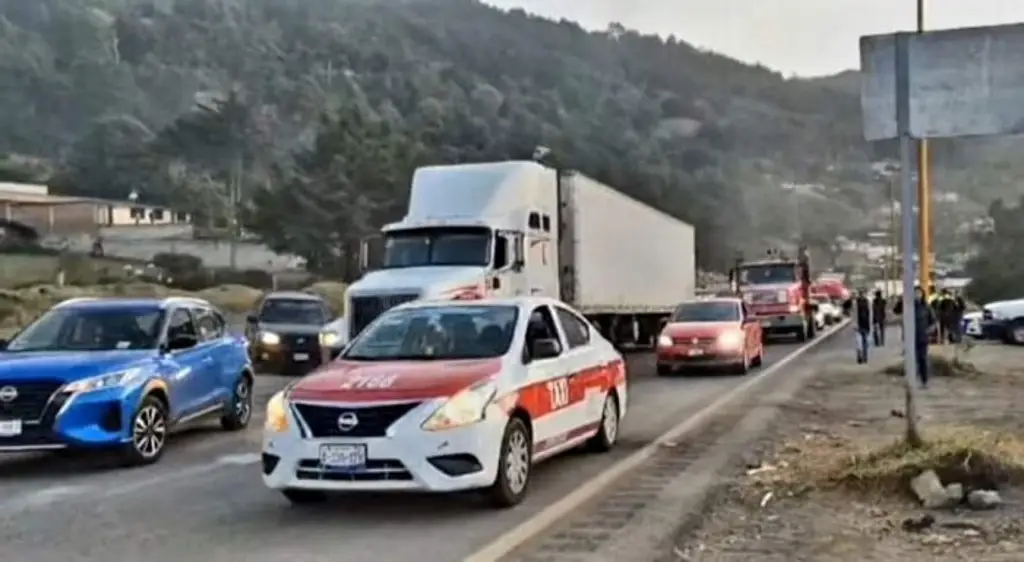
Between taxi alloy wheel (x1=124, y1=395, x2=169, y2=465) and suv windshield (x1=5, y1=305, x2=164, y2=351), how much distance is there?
801 millimetres

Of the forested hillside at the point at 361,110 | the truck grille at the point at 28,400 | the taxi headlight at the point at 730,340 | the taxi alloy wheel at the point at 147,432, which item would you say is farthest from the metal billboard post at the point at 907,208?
the forested hillside at the point at 361,110

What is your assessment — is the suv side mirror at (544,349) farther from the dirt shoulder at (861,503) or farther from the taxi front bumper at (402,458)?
the dirt shoulder at (861,503)

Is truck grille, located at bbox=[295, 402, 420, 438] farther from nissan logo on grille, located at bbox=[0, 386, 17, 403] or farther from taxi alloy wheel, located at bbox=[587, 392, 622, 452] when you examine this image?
nissan logo on grille, located at bbox=[0, 386, 17, 403]

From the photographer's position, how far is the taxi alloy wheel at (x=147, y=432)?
12992mm

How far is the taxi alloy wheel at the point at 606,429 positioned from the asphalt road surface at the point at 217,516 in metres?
0.18

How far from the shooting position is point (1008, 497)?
32.4 ft

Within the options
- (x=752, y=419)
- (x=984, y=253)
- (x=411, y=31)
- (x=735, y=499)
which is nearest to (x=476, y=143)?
(x=984, y=253)

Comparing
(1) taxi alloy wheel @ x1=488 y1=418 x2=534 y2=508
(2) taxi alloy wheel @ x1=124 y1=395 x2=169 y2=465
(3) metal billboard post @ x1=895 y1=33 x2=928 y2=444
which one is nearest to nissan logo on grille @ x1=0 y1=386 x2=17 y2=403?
(2) taxi alloy wheel @ x1=124 y1=395 x2=169 y2=465

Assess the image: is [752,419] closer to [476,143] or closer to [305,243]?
[305,243]

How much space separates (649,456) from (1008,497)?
4.03 meters

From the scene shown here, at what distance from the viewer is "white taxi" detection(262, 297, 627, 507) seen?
31.1 ft

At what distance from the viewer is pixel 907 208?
1177 cm

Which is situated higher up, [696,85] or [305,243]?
[696,85]

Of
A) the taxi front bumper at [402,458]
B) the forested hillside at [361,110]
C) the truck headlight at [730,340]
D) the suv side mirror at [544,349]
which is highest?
the forested hillside at [361,110]
